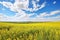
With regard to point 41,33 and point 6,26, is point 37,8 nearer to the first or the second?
point 41,33

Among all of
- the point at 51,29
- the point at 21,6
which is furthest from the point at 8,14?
the point at 51,29

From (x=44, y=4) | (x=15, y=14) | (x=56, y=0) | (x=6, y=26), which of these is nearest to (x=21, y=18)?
(x=15, y=14)

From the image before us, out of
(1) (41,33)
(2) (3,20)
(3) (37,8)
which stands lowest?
(1) (41,33)

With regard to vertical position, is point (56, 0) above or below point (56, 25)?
above

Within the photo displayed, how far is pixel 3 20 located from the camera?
2.02 meters

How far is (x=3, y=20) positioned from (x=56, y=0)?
71 centimetres

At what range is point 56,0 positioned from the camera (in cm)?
200

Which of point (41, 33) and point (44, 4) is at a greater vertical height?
point (44, 4)

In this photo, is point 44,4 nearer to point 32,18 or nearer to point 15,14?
point 32,18

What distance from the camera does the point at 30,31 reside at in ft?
6.39

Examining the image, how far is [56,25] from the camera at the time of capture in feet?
6.46

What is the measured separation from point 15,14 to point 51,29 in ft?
1.60

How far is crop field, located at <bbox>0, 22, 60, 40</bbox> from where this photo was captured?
1.92 meters

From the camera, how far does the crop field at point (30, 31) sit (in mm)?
1923
